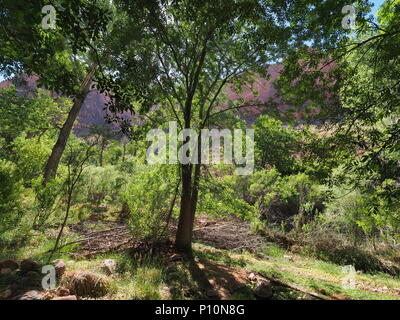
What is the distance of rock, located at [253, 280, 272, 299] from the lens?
4.43 metres

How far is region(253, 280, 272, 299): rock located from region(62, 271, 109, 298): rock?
9.50 feet

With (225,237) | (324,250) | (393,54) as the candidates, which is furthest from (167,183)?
(324,250)

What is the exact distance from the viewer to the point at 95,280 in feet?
11.4

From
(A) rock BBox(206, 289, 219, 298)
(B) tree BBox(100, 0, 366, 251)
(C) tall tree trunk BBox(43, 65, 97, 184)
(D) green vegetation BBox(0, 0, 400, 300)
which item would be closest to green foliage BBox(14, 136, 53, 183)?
Result: (D) green vegetation BBox(0, 0, 400, 300)

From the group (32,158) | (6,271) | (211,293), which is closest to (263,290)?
(211,293)

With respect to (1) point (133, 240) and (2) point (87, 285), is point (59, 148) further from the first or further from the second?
(2) point (87, 285)

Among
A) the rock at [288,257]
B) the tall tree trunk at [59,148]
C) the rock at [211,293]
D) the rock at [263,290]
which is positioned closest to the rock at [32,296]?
the rock at [211,293]

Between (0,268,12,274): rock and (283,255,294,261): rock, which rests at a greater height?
(0,268,12,274): rock

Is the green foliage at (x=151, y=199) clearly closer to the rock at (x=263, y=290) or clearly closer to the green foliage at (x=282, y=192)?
the rock at (x=263, y=290)

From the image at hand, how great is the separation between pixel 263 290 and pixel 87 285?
3311 millimetres

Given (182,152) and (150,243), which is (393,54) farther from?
(150,243)

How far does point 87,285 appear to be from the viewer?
3377 millimetres

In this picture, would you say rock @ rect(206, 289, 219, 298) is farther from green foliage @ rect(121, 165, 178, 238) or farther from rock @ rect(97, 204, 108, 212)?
rock @ rect(97, 204, 108, 212)

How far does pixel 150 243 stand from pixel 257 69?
234 inches
